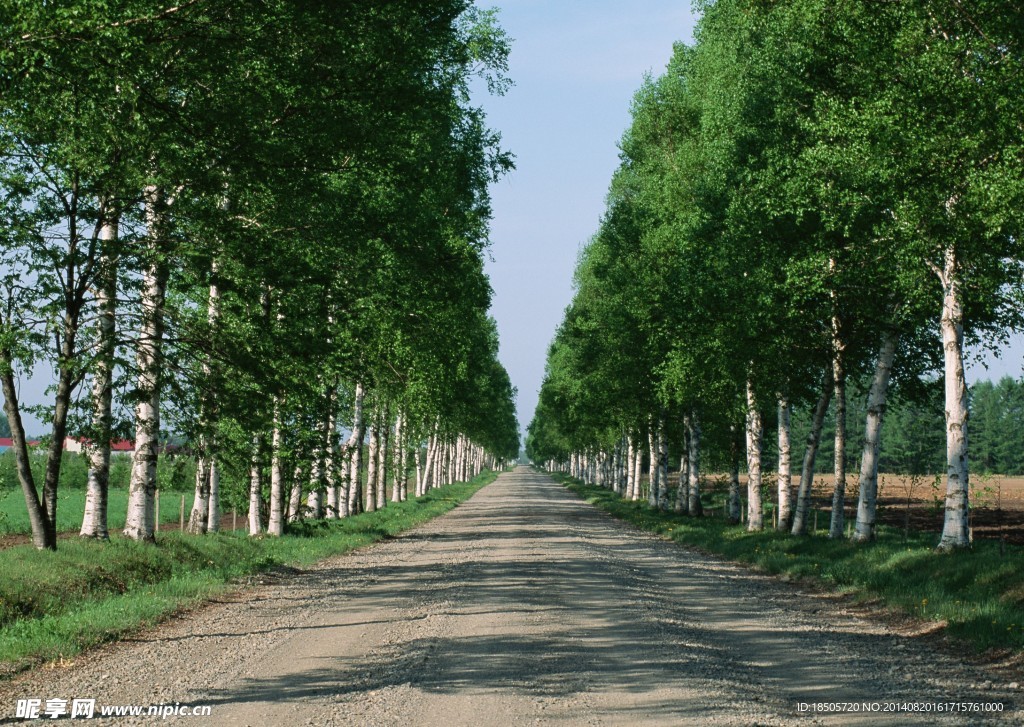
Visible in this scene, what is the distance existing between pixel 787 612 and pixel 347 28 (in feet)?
33.6

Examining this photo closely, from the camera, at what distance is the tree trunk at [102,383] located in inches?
506

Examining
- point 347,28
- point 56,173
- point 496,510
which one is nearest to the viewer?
point 347,28

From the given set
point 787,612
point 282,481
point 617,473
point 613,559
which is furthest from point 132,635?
point 617,473

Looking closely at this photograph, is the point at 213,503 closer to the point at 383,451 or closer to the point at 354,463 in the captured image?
the point at 354,463

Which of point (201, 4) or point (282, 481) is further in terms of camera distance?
point (282, 481)

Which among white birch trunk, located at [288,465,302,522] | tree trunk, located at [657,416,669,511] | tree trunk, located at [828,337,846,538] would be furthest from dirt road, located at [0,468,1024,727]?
tree trunk, located at [657,416,669,511]

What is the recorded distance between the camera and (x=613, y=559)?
21156 millimetres

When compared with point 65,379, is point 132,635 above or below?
below

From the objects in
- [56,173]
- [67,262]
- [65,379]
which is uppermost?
[56,173]

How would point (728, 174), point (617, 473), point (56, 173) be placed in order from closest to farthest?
point (56, 173)
point (728, 174)
point (617, 473)

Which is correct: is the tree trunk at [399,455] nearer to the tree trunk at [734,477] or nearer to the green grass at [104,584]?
the tree trunk at [734,477]

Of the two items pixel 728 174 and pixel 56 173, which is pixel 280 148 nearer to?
pixel 56 173

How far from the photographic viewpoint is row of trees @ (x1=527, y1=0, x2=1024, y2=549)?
1399 cm

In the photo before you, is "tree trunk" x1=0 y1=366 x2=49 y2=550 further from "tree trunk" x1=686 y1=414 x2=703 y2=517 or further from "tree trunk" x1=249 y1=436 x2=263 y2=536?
"tree trunk" x1=686 y1=414 x2=703 y2=517
